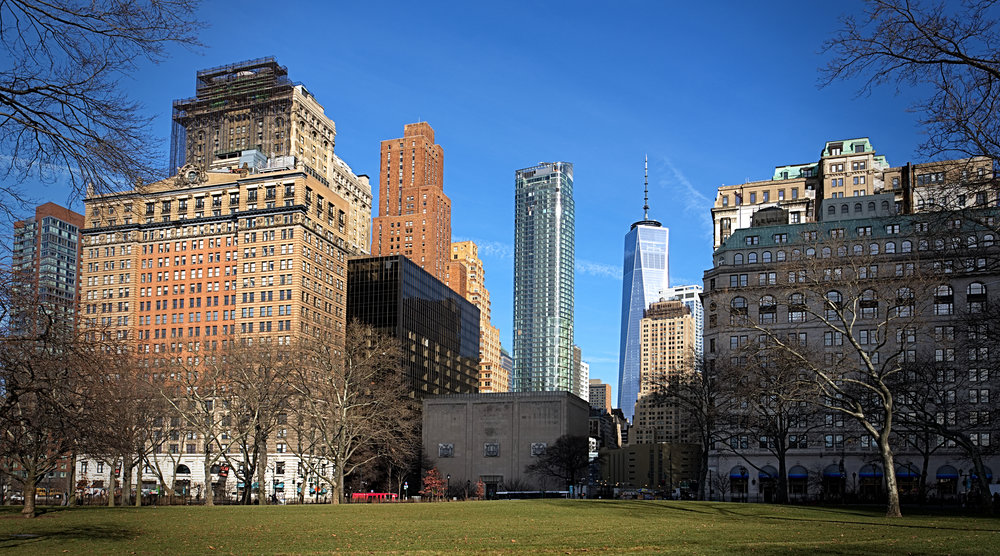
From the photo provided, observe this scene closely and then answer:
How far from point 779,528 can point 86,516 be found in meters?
31.1

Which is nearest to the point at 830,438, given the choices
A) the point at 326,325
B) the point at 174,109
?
the point at 326,325

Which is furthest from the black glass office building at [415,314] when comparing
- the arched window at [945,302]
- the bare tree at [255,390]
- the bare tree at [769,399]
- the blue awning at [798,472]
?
the arched window at [945,302]

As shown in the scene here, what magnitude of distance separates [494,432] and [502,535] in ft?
357

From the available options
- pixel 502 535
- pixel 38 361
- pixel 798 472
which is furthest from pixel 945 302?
pixel 38 361

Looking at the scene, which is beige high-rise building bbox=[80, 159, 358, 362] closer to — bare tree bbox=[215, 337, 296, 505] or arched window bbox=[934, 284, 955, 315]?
bare tree bbox=[215, 337, 296, 505]

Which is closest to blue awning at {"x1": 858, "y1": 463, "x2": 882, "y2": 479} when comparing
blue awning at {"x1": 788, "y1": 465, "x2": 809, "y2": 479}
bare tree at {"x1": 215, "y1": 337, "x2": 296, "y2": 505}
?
blue awning at {"x1": 788, "y1": 465, "x2": 809, "y2": 479}

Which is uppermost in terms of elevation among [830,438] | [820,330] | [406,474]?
[820,330]

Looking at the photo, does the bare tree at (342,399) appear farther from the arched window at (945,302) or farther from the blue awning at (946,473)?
the arched window at (945,302)

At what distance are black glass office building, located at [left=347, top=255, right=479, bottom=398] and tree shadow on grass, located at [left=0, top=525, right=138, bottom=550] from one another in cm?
11403

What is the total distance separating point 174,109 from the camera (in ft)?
622

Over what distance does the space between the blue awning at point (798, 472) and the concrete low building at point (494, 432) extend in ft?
113

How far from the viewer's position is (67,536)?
28.2 meters

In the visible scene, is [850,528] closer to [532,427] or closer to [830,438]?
[830,438]

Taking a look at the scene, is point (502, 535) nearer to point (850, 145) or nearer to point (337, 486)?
point (337, 486)
